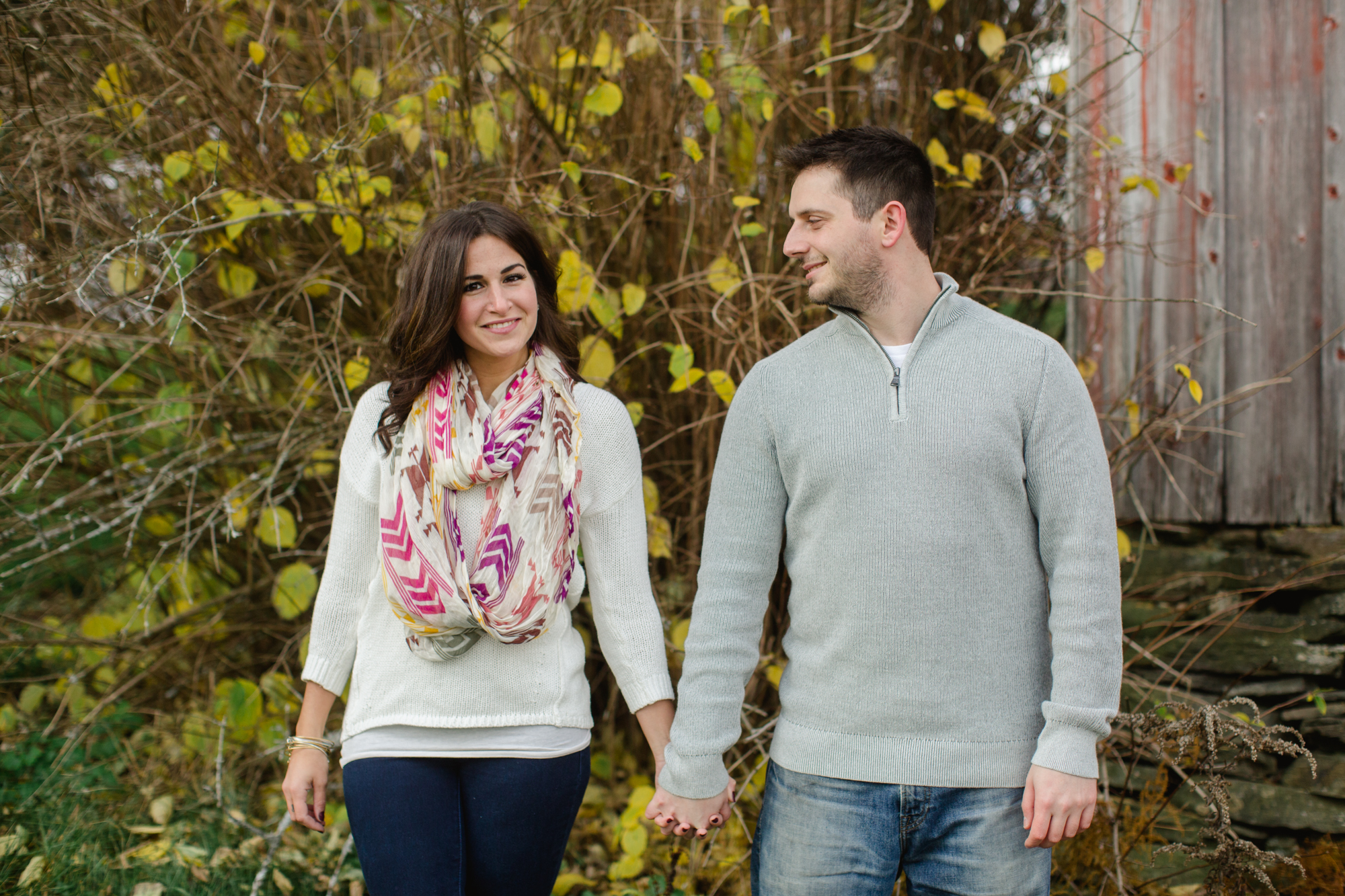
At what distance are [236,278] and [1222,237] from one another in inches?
120

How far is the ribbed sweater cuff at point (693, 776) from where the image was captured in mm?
1516

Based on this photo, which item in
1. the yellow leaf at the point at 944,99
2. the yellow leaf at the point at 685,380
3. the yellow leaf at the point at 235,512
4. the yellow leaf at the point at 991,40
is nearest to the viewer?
the yellow leaf at the point at 685,380

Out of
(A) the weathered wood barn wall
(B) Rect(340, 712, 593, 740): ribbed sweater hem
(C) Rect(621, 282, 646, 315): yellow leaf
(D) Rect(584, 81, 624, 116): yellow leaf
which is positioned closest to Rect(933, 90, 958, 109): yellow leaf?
(A) the weathered wood barn wall

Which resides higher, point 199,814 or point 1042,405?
point 1042,405

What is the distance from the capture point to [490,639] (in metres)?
1.62

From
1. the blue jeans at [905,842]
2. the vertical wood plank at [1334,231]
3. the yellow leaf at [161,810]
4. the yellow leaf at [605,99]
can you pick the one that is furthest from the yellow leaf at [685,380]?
the yellow leaf at [161,810]

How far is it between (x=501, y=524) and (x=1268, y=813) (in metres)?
2.34

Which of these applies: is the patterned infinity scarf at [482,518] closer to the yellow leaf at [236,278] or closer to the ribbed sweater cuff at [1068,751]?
the ribbed sweater cuff at [1068,751]

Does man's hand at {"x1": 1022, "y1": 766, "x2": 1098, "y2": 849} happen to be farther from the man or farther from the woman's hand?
the woman's hand

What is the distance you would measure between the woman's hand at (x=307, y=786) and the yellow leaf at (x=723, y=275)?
4.65 feet

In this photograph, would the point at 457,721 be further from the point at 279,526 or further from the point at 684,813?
the point at 279,526

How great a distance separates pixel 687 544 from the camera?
9.39 feet

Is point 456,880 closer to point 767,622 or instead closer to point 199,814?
point 767,622

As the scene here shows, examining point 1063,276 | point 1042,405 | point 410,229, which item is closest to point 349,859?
point 410,229
